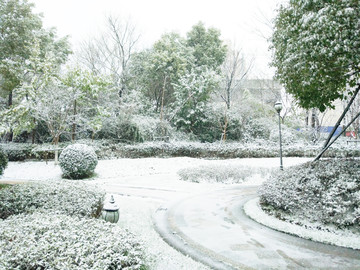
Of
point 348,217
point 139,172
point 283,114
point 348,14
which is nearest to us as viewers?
point 348,14

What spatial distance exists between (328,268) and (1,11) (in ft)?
44.7

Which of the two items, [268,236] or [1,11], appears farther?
Answer: [1,11]

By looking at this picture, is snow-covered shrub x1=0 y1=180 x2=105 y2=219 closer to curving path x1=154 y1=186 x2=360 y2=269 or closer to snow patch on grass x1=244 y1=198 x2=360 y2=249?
curving path x1=154 y1=186 x2=360 y2=269

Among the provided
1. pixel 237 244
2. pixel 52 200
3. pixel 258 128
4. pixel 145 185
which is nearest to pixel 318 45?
pixel 237 244

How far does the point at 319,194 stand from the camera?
427cm

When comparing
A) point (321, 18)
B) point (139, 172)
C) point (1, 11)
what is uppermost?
point (1, 11)

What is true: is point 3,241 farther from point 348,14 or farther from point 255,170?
point 255,170

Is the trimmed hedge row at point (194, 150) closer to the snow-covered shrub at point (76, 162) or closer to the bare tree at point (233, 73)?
the snow-covered shrub at point (76, 162)

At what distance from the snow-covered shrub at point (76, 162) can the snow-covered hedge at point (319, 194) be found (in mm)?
7241

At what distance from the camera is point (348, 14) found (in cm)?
354

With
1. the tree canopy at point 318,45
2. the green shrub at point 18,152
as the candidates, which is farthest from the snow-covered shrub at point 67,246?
the green shrub at point 18,152

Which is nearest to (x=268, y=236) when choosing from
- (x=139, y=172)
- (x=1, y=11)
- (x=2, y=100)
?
(x=139, y=172)

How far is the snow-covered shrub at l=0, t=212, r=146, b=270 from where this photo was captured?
2328mm

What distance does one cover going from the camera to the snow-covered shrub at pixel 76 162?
9797 millimetres
